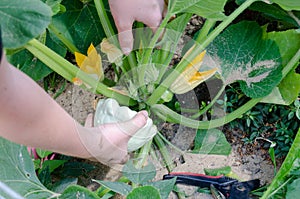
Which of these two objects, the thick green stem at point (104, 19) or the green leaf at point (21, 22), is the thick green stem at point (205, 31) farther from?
the green leaf at point (21, 22)

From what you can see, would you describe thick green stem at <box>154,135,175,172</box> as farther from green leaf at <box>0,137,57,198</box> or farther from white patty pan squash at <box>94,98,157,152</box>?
green leaf at <box>0,137,57,198</box>

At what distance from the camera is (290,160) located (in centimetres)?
101

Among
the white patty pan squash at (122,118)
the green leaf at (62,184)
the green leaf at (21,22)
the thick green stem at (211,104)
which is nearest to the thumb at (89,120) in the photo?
the white patty pan squash at (122,118)

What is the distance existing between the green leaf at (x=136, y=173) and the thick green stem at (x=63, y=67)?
0.45 ft

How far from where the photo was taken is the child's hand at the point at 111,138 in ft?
2.87

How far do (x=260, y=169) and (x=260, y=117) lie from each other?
4.5 inches

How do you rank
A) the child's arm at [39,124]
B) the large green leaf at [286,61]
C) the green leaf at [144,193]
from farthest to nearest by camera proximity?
the large green leaf at [286,61] → the green leaf at [144,193] → the child's arm at [39,124]

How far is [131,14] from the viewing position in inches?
38.9

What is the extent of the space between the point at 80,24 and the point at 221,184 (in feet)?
1.51

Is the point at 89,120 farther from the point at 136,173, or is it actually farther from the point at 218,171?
the point at 218,171

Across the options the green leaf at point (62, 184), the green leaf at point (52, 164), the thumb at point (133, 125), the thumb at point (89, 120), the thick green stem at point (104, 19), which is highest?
the thick green stem at point (104, 19)

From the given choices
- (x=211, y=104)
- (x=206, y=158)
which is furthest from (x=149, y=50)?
(x=206, y=158)

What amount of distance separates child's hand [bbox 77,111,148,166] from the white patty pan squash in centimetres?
3

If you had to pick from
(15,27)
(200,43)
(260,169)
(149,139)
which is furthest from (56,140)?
(260,169)
